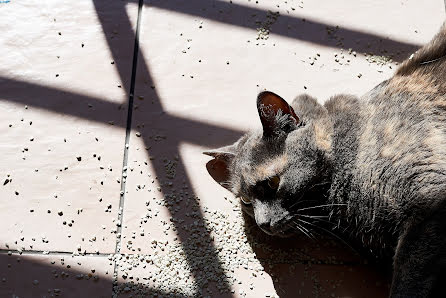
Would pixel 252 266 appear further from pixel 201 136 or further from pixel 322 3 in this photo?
pixel 322 3

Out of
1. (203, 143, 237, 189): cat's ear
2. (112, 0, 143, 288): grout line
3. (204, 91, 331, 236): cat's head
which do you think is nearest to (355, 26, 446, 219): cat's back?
(204, 91, 331, 236): cat's head

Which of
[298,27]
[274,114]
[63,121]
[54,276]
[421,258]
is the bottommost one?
[54,276]

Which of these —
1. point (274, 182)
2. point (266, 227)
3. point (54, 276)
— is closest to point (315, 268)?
point (266, 227)

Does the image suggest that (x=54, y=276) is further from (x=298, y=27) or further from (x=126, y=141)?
(x=298, y=27)

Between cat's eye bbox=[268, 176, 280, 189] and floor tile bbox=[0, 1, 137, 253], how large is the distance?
0.68 m

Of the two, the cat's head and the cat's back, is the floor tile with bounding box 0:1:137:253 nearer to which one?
the cat's head

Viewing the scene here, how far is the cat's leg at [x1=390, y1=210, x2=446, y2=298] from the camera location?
197 centimetres

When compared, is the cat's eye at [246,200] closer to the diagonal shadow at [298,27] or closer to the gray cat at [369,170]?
the gray cat at [369,170]

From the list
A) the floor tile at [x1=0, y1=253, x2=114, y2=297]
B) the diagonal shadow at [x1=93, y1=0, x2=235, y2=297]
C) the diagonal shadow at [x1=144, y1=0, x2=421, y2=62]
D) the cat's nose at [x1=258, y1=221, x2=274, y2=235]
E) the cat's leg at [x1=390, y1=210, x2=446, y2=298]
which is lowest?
the floor tile at [x1=0, y1=253, x2=114, y2=297]

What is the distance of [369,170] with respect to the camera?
6.90ft

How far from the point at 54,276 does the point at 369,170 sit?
49.1 inches

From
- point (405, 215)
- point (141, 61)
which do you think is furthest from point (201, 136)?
point (405, 215)

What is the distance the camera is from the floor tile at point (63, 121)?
7.98ft

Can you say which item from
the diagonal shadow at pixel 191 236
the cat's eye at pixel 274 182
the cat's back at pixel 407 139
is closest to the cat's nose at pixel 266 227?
the cat's eye at pixel 274 182
